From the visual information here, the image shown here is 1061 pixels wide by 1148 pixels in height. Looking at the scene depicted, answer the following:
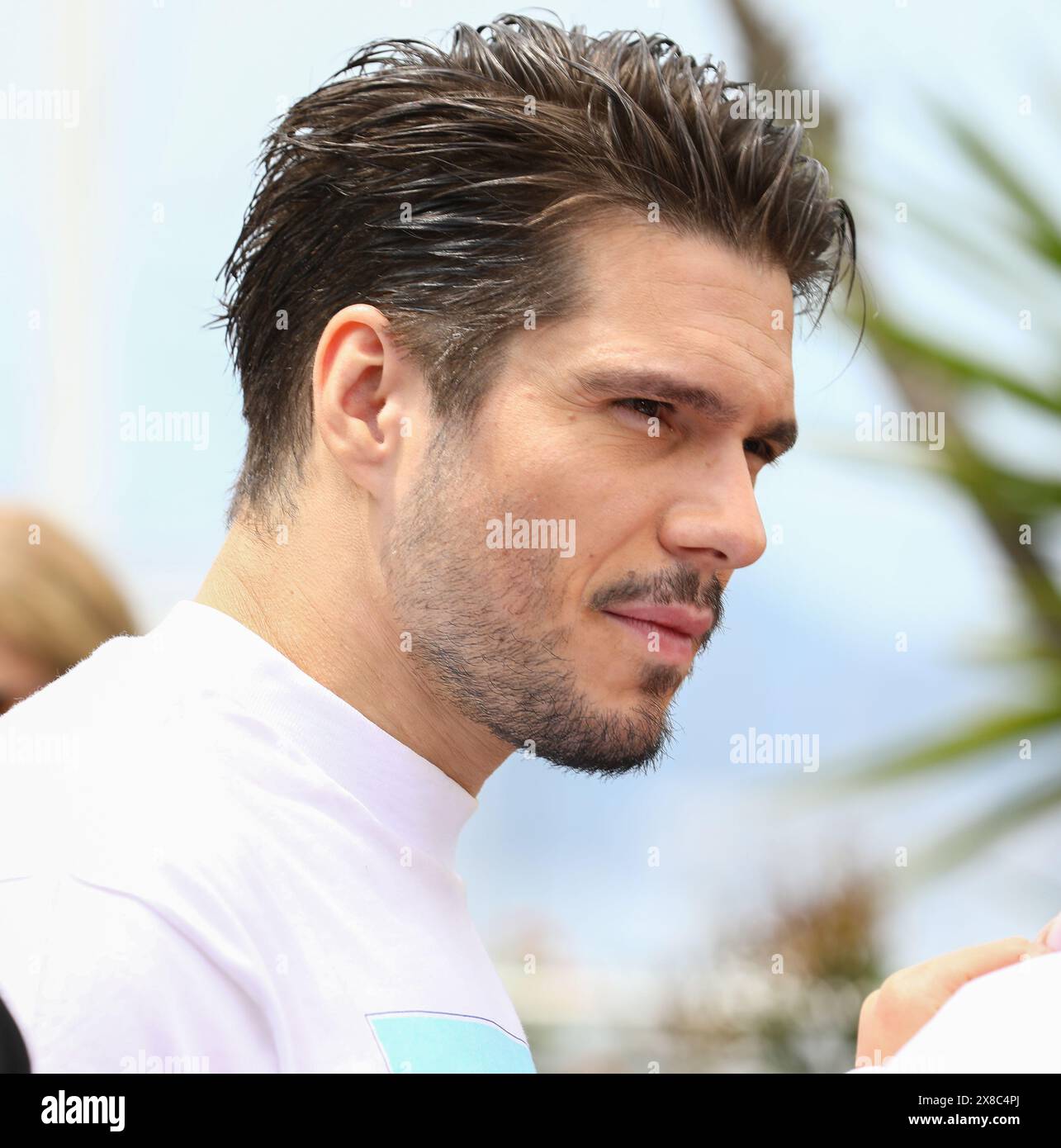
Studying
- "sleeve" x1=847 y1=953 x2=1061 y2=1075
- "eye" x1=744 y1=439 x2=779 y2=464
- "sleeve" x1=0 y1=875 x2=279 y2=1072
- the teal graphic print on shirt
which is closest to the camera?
"sleeve" x1=847 y1=953 x2=1061 y2=1075

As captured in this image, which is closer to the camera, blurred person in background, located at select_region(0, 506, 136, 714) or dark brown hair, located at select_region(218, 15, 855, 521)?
dark brown hair, located at select_region(218, 15, 855, 521)

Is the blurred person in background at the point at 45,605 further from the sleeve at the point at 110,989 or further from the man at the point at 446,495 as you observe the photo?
the sleeve at the point at 110,989

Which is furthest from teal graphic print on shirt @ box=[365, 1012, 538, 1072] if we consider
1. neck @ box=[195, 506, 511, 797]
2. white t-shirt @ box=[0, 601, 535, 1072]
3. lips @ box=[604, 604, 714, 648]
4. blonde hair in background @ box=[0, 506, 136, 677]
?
blonde hair in background @ box=[0, 506, 136, 677]

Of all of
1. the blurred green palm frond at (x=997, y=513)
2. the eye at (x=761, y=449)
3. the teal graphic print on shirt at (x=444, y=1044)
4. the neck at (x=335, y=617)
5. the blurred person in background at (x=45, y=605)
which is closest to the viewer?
the teal graphic print on shirt at (x=444, y=1044)

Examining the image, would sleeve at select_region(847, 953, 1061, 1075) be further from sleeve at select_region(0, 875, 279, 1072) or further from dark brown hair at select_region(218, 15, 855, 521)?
dark brown hair at select_region(218, 15, 855, 521)

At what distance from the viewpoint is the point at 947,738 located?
2.47 m

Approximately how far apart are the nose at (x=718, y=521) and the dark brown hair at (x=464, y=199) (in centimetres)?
19

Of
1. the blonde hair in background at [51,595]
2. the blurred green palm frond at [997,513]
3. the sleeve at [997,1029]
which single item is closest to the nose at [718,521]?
the sleeve at [997,1029]

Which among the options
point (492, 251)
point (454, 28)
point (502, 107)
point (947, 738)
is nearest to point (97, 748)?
point (492, 251)

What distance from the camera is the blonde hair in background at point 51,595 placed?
1.61m

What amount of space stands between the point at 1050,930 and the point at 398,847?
0.48 m

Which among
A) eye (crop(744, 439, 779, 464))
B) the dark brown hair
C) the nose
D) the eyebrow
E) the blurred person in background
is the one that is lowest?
the blurred person in background

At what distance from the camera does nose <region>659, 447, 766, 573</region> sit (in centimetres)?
108

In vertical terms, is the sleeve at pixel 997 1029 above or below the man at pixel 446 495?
below
